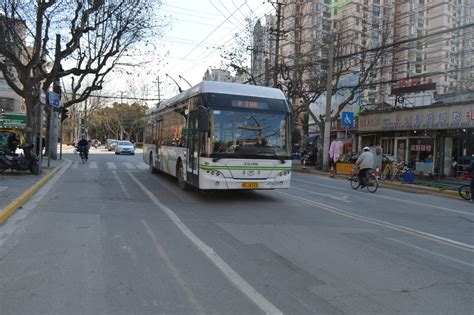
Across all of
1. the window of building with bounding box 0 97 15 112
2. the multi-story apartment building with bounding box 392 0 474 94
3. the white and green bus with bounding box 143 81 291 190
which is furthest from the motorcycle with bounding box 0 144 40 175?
the window of building with bounding box 0 97 15 112

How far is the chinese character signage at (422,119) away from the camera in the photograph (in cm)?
2135

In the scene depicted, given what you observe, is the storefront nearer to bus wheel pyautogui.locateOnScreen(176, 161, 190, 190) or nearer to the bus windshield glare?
the bus windshield glare

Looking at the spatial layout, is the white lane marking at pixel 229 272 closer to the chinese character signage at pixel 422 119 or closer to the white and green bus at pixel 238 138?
the white and green bus at pixel 238 138

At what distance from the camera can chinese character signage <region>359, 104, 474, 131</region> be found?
2135cm

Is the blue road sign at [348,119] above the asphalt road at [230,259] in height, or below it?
above

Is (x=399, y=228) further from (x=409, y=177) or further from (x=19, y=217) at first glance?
(x=409, y=177)

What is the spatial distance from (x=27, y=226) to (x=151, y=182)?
326 inches

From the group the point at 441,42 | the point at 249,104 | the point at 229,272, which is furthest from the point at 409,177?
the point at 441,42

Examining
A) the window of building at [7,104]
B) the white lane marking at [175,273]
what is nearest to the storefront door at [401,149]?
the white lane marking at [175,273]

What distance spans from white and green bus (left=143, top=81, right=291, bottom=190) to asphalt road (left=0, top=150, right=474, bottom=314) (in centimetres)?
77

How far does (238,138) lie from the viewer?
11.3m

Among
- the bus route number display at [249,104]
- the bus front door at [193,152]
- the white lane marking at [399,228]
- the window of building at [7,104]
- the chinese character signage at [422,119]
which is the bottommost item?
the white lane marking at [399,228]

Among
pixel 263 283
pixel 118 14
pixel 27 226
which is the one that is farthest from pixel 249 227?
pixel 118 14

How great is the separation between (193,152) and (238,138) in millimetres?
1509
